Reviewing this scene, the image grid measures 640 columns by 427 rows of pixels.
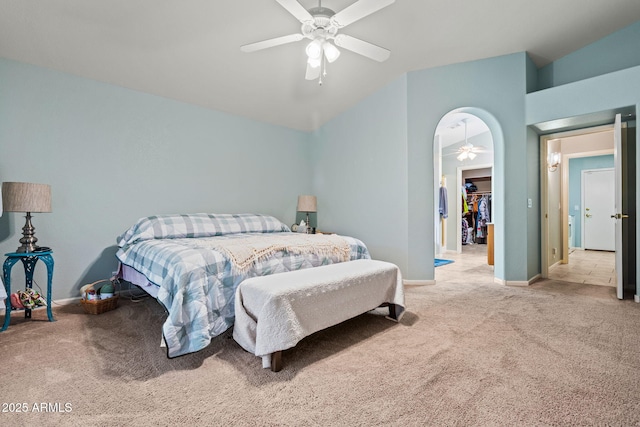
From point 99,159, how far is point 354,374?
3.30m

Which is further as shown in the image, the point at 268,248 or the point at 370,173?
the point at 370,173

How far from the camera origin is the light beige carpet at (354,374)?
4.39 feet

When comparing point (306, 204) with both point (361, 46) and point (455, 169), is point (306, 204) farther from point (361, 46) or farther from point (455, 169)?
point (455, 169)

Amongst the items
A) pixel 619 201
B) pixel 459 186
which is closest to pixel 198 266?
pixel 619 201

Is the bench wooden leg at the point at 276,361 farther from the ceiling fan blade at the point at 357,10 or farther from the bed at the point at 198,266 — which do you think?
the ceiling fan blade at the point at 357,10

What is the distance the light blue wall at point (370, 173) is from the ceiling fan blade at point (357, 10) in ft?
6.20

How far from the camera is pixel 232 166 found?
421 centimetres

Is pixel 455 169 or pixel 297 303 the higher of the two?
pixel 455 169

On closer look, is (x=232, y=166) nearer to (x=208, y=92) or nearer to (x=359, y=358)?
(x=208, y=92)

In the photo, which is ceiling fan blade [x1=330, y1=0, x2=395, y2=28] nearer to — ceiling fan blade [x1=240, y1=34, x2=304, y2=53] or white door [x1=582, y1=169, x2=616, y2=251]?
ceiling fan blade [x1=240, y1=34, x2=304, y2=53]

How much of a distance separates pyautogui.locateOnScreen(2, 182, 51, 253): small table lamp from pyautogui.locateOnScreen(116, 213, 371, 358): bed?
0.69 metres

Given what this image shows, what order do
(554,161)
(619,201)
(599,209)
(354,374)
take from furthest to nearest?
1. (599,209)
2. (554,161)
3. (619,201)
4. (354,374)

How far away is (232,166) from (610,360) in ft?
13.6

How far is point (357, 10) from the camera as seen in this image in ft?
6.61
